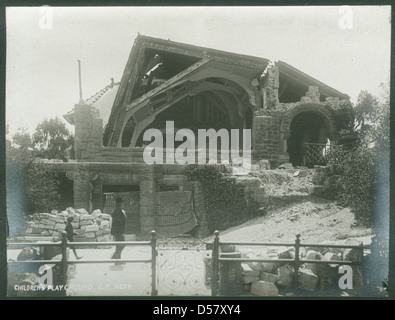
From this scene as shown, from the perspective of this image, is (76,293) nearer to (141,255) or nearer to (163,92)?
(141,255)

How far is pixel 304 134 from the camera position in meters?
12.1

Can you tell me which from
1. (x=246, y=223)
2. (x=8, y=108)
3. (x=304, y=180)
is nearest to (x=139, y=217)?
(x=246, y=223)

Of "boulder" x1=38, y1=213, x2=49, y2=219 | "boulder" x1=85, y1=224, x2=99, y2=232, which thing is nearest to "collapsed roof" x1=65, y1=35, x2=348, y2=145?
"boulder" x1=85, y1=224, x2=99, y2=232

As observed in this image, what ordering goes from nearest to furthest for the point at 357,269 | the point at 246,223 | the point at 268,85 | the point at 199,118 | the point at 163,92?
the point at 357,269
the point at 246,223
the point at 268,85
the point at 163,92
the point at 199,118

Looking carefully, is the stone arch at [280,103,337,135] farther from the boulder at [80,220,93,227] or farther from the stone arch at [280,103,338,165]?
the boulder at [80,220,93,227]

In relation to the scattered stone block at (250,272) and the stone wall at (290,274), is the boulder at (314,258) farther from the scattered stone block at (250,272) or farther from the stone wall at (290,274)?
the scattered stone block at (250,272)

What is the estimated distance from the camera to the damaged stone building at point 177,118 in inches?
331

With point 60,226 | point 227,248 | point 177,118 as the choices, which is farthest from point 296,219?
point 177,118

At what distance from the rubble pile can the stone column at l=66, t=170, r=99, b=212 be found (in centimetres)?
28

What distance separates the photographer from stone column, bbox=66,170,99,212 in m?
8.05

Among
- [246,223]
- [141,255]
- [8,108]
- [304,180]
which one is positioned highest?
[8,108]

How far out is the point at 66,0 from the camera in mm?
6426

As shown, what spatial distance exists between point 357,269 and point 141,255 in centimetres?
424

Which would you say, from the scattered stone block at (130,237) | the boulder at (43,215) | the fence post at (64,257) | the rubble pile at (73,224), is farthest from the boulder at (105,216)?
the fence post at (64,257)
